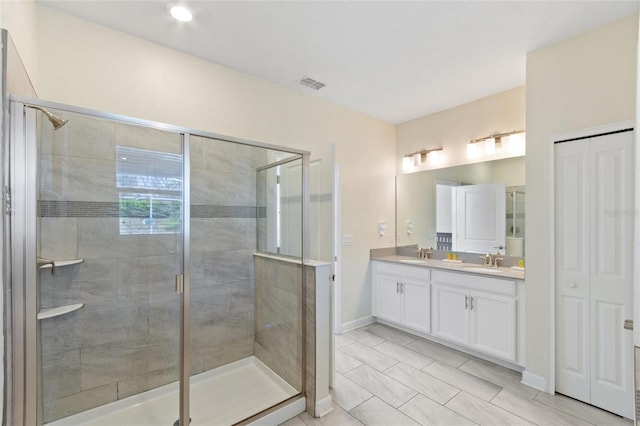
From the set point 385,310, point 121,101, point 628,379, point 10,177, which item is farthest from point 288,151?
point 628,379

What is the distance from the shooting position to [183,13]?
75.7 inches

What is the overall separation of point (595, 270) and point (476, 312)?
1.05m

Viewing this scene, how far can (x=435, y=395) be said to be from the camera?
2.29m

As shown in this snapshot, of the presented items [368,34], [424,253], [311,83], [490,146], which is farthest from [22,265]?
[490,146]

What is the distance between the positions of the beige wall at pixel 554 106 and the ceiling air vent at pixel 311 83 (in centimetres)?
189

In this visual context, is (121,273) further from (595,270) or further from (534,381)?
(595,270)

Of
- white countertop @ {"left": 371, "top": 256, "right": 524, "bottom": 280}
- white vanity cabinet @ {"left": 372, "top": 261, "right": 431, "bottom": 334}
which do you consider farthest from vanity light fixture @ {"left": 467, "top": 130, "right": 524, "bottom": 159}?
white vanity cabinet @ {"left": 372, "top": 261, "right": 431, "bottom": 334}

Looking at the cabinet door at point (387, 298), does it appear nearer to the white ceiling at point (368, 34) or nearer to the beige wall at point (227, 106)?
the beige wall at point (227, 106)

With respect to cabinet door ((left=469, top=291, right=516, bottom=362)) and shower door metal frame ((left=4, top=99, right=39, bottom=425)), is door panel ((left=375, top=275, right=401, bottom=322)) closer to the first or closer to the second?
cabinet door ((left=469, top=291, right=516, bottom=362))

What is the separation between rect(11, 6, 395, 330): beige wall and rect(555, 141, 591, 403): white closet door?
Result: 6.20ft

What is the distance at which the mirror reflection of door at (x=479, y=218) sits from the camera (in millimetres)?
3143

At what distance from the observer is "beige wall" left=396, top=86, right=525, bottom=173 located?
3.07 meters

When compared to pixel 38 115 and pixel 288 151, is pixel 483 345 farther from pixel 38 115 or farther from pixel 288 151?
pixel 38 115

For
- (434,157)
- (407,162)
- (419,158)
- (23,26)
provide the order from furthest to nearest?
(407,162) → (419,158) → (434,157) → (23,26)
